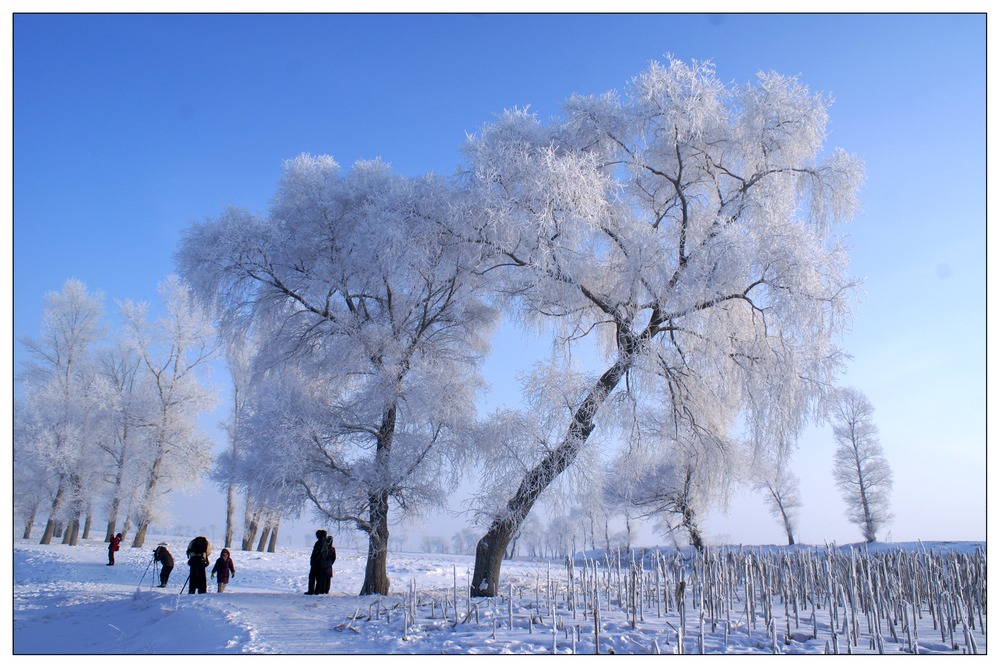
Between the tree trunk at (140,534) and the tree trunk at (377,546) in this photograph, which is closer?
the tree trunk at (377,546)

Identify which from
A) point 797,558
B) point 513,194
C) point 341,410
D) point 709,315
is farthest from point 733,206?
point 341,410

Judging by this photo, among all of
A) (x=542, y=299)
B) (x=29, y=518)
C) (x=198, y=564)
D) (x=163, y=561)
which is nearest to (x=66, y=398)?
(x=29, y=518)

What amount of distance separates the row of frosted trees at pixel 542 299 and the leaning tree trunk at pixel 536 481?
0.04 meters

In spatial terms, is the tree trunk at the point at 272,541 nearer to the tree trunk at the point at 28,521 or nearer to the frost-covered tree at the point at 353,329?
the tree trunk at the point at 28,521

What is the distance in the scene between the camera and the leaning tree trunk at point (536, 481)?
40.0 feet

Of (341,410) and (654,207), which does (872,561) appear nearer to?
(654,207)

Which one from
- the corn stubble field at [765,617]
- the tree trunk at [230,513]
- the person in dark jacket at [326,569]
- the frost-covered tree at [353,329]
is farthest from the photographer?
the tree trunk at [230,513]

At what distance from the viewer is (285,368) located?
15477 millimetres

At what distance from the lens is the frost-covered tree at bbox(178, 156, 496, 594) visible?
1342 centimetres

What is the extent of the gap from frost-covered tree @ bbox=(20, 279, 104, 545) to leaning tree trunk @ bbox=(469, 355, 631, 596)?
23.3 metres

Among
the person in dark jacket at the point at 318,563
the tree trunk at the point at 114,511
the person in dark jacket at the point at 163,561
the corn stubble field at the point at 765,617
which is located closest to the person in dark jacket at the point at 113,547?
the person in dark jacket at the point at 163,561

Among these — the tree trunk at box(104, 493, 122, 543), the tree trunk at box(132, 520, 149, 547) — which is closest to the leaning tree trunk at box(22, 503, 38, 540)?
the tree trunk at box(104, 493, 122, 543)

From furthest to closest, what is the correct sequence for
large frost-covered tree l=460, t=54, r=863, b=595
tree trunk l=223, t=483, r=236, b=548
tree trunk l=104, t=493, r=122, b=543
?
tree trunk l=223, t=483, r=236, b=548 → tree trunk l=104, t=493, r=122, b=543 → large frost-covered tree l=460, t=54, r=863, b=595

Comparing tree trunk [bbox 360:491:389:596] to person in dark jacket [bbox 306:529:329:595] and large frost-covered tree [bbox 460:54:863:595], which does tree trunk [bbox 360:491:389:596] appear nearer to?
person in dark jacket [bbox 306:529:329:595]
